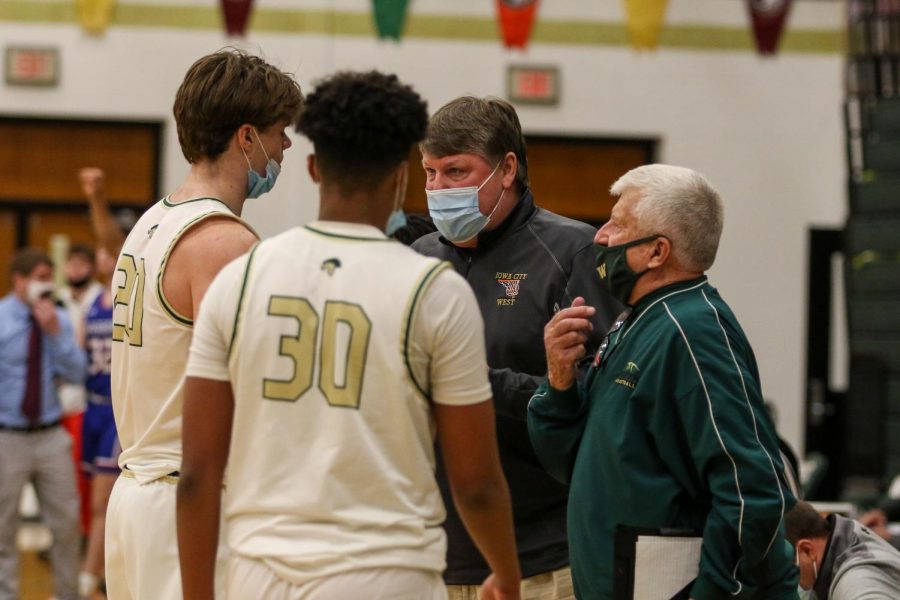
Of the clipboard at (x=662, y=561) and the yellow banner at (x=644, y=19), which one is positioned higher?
the yellow banner at (x=644, y=19)

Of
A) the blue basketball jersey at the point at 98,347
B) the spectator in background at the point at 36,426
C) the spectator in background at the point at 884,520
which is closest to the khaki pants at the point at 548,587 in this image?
the spectator in background at the point at 884,520

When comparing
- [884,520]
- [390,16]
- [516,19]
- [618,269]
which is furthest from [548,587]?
[516,19]

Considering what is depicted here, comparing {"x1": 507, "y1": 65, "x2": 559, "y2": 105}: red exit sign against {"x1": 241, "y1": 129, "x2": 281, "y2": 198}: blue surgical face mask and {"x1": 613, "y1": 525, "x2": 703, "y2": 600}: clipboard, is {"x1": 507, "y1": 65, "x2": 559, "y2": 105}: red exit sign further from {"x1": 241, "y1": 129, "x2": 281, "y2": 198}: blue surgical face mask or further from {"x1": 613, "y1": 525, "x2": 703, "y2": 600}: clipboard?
{"x1": 613, "y1": 525, "x2": 703, "y2": 600}: clipboard

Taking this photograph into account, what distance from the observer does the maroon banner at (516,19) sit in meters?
10.2

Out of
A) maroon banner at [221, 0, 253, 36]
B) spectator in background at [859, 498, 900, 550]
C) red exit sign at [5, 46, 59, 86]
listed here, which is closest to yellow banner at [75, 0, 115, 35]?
red exit sign at [5, 46, 59, 86]

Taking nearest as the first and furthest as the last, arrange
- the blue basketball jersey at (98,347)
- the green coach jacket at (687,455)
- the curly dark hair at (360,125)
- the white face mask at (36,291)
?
the curly dark hair at (360,125)
the green coach jacket at (687,455)
the white face mask at (36,291)
the blue basketball jersey at (98,347)

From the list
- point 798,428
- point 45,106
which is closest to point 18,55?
point 45,106

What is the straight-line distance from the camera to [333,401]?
2.22 metres

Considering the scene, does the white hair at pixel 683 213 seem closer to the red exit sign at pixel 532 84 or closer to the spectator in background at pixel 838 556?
the spectator in background at pixel 838 556

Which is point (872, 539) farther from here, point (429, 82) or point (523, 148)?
point (429, 82)

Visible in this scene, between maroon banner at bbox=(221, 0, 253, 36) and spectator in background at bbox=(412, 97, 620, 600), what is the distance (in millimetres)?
6926

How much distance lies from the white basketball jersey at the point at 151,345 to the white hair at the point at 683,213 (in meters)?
0.93

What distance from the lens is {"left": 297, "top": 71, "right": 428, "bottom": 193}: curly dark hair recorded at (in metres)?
2.28

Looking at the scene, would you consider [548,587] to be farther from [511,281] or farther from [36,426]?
[36,426]
